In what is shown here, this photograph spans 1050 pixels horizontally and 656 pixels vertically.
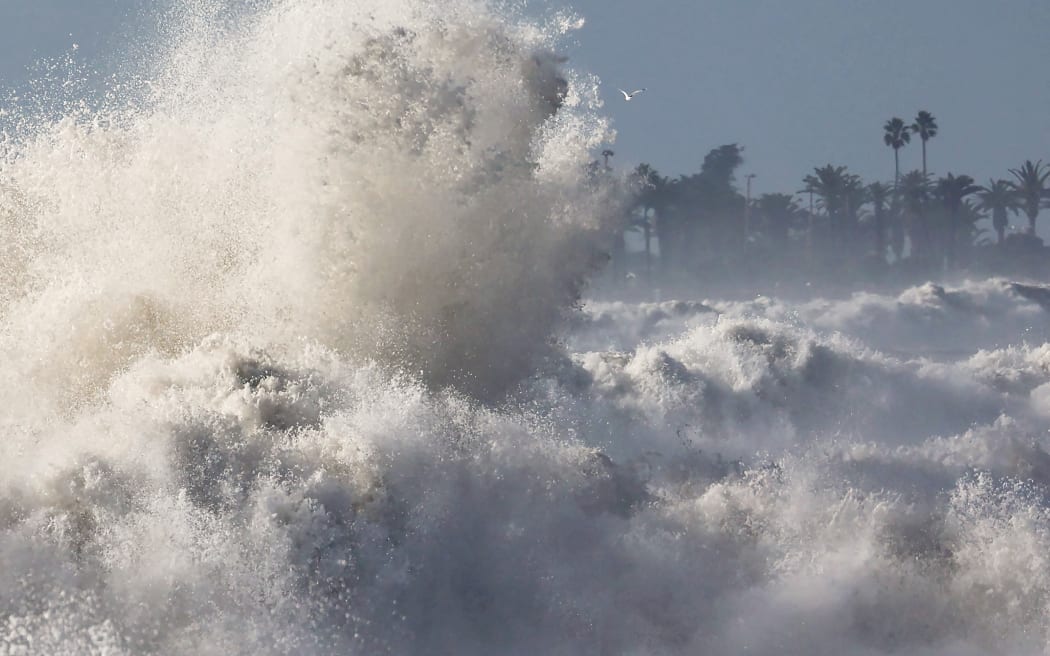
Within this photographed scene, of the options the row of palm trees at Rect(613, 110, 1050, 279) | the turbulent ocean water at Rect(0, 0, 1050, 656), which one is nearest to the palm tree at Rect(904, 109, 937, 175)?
the row of palm trees at Rect(613, 110, 1050, 279)

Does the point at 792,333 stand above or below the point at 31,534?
above

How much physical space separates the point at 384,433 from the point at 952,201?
54.2m

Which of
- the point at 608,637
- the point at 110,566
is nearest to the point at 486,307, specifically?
the point at 608,637

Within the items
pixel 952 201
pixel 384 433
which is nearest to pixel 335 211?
pixel 384 433

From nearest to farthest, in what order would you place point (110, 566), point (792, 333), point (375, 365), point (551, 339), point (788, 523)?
point (110, 566) < point (788, 523) < point (375, 365) < point (551, 339) < point (792, 333)

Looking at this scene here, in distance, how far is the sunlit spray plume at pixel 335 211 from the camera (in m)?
15.0

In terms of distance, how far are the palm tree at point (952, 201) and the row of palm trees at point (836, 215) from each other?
43 millimetres

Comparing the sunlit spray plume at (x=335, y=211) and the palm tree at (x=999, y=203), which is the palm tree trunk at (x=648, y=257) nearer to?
the palm tree at (x=999, y=203)

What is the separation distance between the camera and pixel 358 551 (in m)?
10.5

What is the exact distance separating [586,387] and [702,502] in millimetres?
11234

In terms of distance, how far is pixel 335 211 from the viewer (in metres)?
15.0

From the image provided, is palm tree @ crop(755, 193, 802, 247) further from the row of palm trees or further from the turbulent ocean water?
the turbulent ocean water

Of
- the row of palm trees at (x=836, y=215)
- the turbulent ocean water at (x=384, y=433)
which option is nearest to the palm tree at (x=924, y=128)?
the row of palm trees at (x=836, y=215)

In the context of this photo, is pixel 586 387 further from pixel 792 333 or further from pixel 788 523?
pixel 788 523
